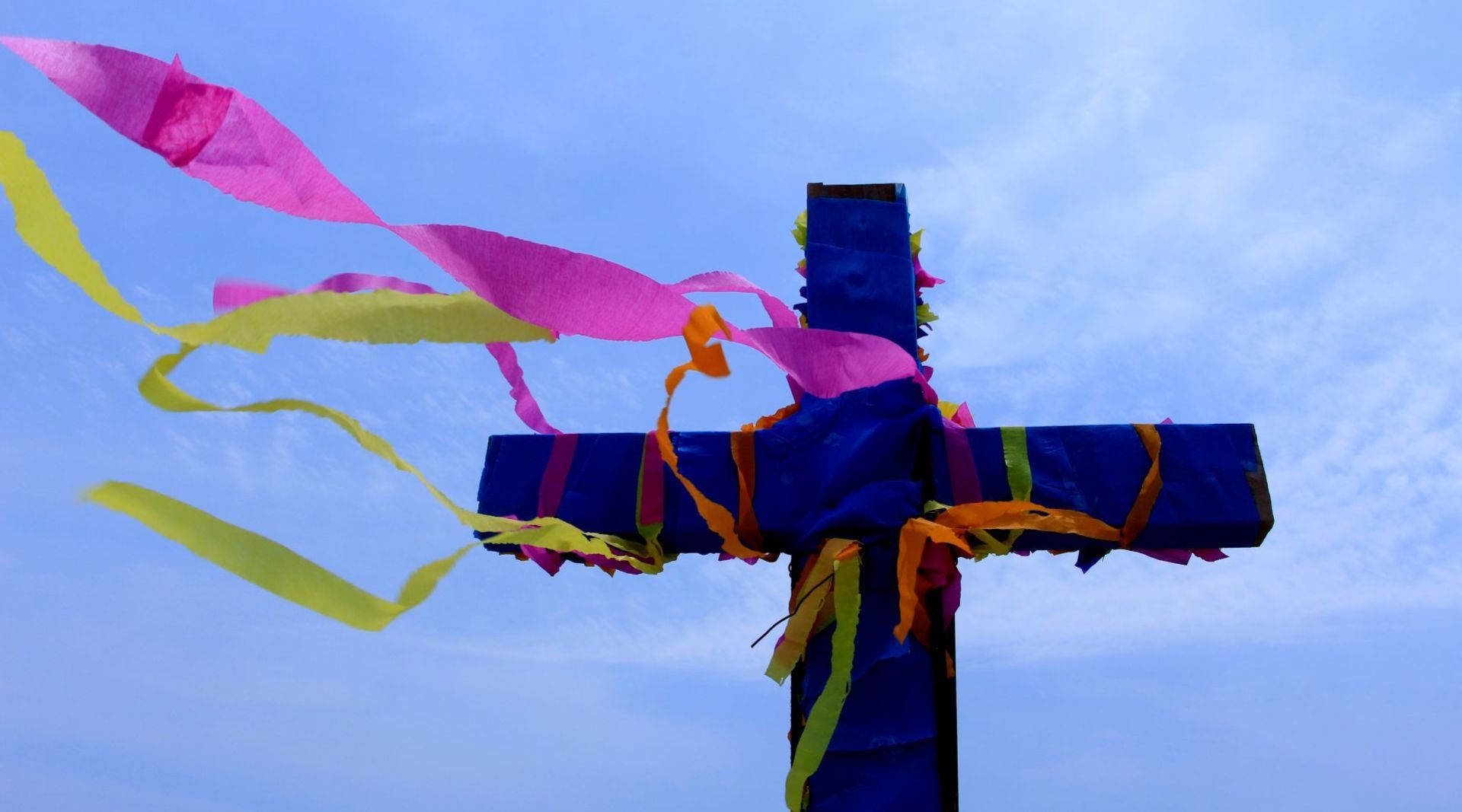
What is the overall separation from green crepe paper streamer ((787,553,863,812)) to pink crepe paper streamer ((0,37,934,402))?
14.9 inches

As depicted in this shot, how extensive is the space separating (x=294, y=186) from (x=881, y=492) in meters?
0.85

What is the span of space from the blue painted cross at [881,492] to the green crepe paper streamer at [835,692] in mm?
48

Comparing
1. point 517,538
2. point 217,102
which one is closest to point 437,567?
point 517,538

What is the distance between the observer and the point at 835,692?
155 cm

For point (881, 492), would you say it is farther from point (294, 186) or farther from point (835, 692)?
point (294, 186)

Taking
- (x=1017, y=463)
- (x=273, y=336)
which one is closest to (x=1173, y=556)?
(x=1017, y=463)

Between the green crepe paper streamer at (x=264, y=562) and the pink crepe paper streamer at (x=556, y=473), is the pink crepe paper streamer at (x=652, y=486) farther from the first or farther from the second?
the green crepe paper streamer at (x=264, y=562)

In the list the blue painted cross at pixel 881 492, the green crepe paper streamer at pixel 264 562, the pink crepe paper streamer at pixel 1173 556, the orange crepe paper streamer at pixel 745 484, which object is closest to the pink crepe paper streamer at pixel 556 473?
the blue painted cross at pixel 881 492

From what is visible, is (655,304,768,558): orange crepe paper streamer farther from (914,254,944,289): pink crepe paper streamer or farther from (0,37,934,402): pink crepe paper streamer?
(914,254,944,289): pink crepe paper streamer

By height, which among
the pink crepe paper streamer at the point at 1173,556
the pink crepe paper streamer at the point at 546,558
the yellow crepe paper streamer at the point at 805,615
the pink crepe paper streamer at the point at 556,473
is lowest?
the yellow crepe paper streamer at the point at 805,615

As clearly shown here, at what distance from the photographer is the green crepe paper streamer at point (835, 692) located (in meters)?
1.53

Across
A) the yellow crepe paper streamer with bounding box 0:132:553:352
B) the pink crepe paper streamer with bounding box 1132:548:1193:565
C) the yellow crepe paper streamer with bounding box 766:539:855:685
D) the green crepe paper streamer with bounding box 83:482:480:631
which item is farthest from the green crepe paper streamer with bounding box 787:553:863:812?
the green crepe paper streamer with bounding box 83:482:480:631

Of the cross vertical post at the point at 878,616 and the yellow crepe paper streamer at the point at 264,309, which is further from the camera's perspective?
the cross vertical post at the point at 878,616

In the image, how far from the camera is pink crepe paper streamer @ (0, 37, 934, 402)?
1127mm
